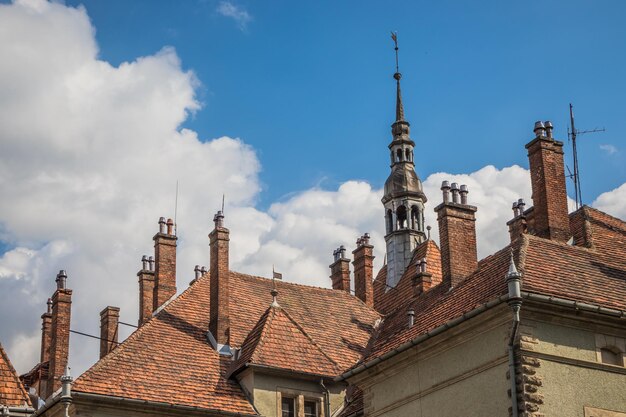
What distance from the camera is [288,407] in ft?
120

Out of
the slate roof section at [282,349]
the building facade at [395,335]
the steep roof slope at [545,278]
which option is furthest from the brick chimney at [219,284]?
the steep roof slope at [545,278]

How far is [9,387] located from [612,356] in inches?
711

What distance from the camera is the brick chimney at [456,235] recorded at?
36.5 metres

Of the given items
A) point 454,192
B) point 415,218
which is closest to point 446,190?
point 454,192

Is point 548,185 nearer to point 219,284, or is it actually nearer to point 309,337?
point 309,337

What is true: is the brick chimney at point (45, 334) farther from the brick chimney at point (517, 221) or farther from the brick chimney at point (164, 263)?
the brick chimney at point (517, 221)

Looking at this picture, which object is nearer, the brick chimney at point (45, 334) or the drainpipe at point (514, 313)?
the drainpipe at point (514, 313)

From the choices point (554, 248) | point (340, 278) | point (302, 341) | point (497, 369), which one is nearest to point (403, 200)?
point (340, 278)

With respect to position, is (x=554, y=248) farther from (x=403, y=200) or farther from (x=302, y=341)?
(x=403, y=200)

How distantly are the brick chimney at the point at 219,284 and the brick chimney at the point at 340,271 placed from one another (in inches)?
314

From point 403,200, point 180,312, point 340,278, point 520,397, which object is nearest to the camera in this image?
point 520,397

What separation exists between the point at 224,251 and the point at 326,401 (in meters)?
6.12

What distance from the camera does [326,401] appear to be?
1447 inches

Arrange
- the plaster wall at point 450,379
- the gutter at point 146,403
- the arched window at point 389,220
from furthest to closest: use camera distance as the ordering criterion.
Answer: the arched window at point 389,220, the gutter at point 146,403, the plaster wall at point 450,379
